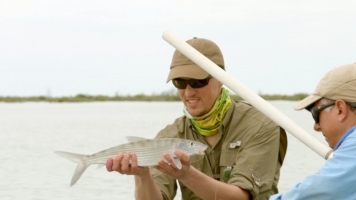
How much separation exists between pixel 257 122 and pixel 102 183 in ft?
35.9

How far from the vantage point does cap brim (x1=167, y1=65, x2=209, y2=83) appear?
695 cm

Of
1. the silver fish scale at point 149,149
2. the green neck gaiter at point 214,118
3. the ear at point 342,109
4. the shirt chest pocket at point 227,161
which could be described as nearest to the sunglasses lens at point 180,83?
the green neck gaiter at point 214,118

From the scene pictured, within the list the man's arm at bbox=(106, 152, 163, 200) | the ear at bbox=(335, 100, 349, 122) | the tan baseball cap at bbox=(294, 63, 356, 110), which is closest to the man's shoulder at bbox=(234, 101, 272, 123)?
the man's arm at bbox=(106, 152, 163, 200)

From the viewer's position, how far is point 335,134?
5207mm

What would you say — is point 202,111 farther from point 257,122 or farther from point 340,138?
point 340,138

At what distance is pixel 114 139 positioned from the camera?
99.8 feet

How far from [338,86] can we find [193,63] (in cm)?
189

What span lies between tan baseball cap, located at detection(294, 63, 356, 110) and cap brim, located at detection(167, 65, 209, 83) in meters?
1.57

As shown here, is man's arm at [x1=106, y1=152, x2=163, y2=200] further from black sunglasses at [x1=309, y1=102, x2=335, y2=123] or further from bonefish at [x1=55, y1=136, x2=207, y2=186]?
black sunglasses at [x1=309, y1=102, x2=335, y2=123]

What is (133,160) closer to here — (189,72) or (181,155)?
(181,155)

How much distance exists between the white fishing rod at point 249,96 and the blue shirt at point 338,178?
0.81m

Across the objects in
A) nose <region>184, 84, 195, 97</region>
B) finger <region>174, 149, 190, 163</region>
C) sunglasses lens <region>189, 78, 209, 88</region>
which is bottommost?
finger <region>174, 149, 190, 163</region>

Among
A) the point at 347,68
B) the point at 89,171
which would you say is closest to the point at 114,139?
the point at 89,171

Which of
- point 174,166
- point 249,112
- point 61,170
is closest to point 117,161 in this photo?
point 174,166
